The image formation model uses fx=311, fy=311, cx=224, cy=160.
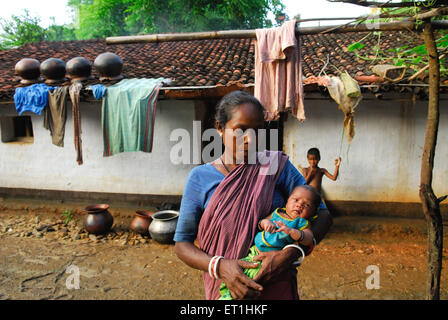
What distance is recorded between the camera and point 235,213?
1578 millimetres

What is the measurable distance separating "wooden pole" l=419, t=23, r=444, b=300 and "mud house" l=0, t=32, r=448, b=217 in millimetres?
2843

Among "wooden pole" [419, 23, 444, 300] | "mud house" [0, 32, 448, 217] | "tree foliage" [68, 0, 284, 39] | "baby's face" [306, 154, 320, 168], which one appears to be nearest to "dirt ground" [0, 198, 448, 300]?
"mud house" [0, 32, 448, 217]

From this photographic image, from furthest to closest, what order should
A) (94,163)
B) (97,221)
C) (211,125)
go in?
(94,163), (211,125), (97,221)

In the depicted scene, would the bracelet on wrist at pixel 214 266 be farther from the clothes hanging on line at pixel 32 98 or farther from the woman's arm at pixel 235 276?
the clothes hanging on line at pixel 32 98

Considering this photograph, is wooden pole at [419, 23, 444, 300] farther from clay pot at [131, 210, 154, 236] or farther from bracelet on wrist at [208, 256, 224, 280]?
clay pot at [131, 210, 154, 236]

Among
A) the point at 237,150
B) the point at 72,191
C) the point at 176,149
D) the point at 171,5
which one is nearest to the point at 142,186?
the point at 176,149

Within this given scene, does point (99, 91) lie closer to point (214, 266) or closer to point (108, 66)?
point (108, 66)

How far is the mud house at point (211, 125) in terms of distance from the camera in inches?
250

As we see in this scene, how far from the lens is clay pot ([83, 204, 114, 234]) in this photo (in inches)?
247

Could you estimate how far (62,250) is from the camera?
5.84 metres

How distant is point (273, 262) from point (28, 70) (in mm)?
7835

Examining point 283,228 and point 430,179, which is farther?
point 430,179

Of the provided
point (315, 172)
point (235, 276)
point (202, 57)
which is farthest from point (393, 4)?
point (202, 57)

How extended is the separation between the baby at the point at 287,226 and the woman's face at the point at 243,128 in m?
0.35
